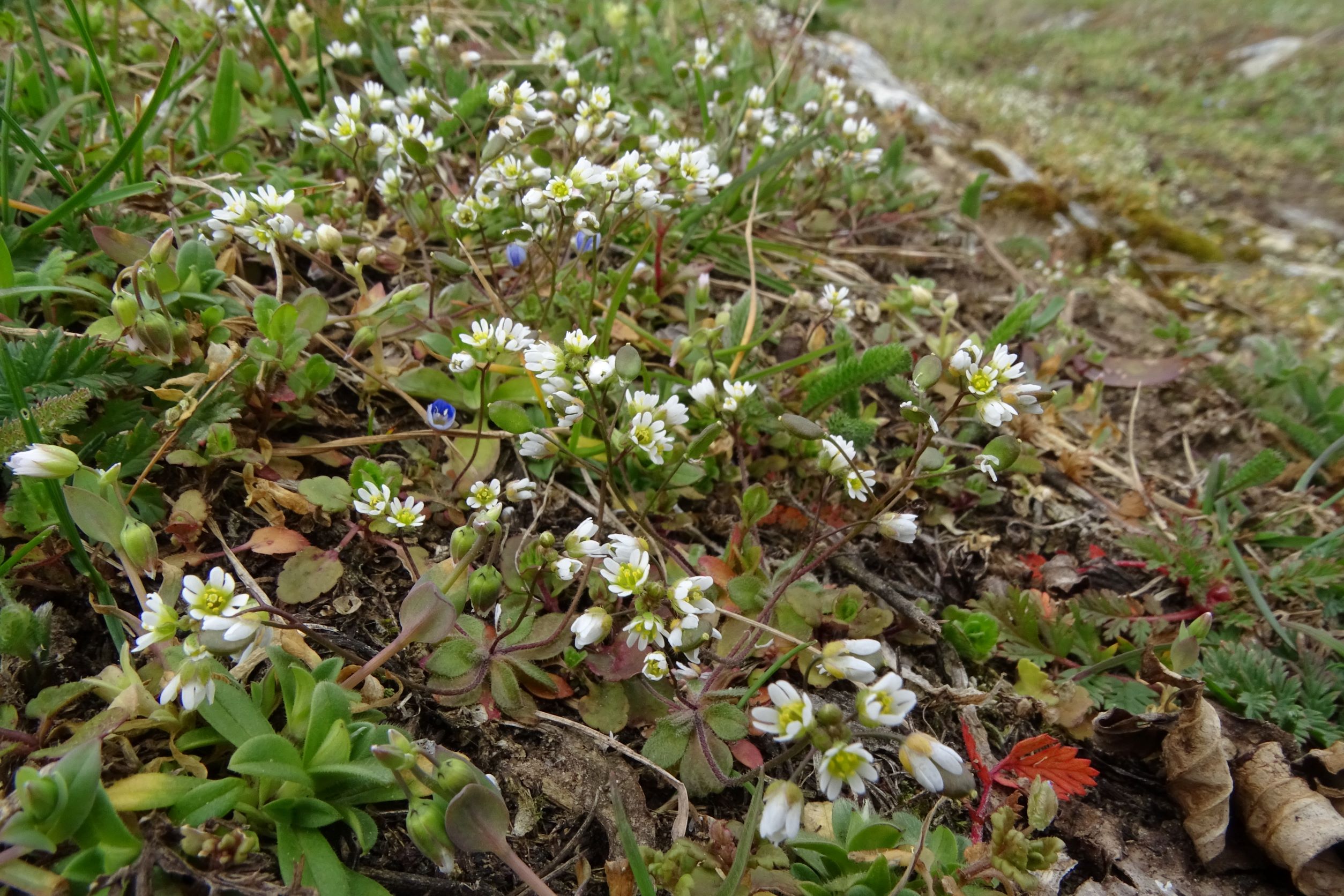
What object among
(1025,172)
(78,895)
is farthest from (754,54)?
(78,895)

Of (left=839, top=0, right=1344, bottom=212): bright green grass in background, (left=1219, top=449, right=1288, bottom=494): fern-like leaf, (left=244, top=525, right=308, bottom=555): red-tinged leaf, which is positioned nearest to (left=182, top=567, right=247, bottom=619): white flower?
(left=244, top=525, right=308, bottom=555): red-tinged leaf

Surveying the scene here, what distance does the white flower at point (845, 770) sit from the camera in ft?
4.00

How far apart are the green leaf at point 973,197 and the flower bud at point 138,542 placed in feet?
10.8

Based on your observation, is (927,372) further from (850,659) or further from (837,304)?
(837,304)

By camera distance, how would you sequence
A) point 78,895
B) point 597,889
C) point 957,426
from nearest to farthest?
point 78,895 → point 597,889 → point 957,426

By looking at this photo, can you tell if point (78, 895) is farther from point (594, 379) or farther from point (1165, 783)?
point (1165, 783)

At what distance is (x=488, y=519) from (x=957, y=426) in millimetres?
1594

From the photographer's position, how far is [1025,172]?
15.1ft

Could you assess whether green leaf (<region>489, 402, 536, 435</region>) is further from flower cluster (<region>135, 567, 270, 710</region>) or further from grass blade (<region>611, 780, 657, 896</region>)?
grass blade (<region>611, 780, 657, 896</region>)

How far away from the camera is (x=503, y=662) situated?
5.21 feet

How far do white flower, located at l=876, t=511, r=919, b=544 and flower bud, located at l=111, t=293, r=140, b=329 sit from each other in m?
1.73

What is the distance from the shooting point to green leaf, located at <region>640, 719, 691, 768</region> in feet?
5.06

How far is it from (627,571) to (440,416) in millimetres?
680

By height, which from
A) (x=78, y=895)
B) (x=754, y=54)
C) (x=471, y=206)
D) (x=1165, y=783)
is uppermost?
(x=754, y=54)
